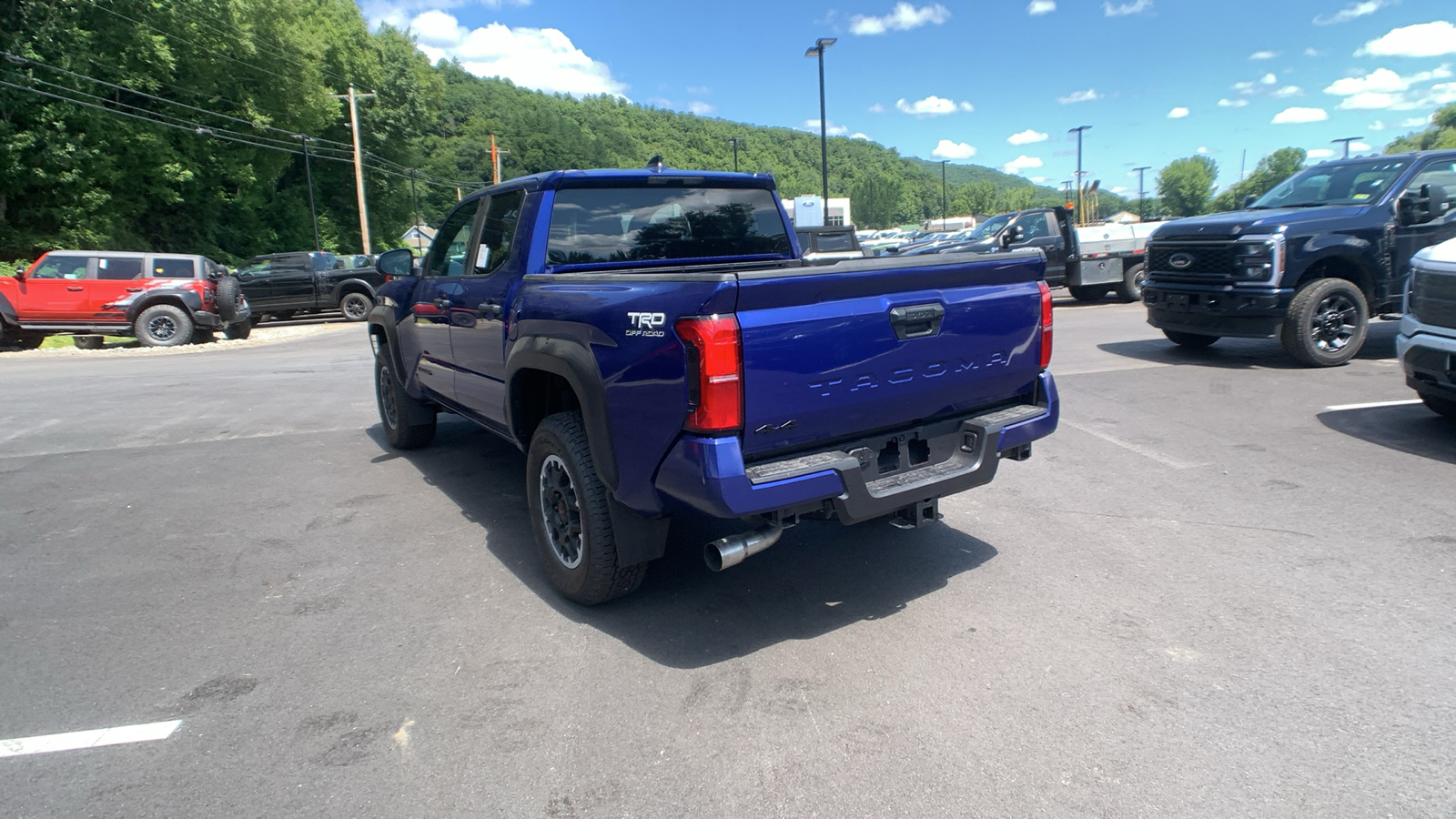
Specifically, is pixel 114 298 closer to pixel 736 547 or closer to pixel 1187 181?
pixel 736 547

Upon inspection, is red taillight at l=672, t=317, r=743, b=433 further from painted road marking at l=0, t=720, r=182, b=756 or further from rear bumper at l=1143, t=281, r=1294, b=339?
rear bumper at l=1143, t=281, r=1294, b=339

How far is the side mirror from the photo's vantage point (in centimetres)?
630

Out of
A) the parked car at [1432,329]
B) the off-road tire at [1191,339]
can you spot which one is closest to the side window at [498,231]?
the parked car at [1432,329]

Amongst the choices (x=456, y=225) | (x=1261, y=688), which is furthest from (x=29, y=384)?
(x=1261, y=688)

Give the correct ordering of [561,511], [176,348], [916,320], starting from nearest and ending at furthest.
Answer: [916,320] < [561,511] < [176,348]

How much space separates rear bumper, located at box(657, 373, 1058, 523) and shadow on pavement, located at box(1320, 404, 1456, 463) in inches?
148

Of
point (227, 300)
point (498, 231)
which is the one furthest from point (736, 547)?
point (227, 300)

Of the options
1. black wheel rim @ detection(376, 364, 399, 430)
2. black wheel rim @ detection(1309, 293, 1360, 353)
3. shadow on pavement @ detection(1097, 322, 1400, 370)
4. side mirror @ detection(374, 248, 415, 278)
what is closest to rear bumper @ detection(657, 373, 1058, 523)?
side mirror @ detection(374, 248, 415, 278)

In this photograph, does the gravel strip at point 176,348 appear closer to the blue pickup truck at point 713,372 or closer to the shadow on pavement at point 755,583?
the shadow on pavement at point 755,583

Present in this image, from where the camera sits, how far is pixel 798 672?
3352mm

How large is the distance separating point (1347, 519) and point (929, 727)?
128 inches

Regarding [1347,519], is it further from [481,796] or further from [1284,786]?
[481,796]

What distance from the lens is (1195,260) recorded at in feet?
30.6

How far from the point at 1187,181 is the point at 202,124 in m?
139
